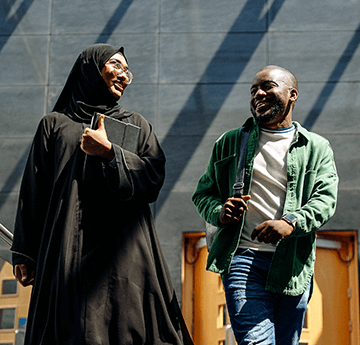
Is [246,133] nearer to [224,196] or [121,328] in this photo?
[224,196]

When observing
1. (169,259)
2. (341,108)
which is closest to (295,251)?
(169,259)

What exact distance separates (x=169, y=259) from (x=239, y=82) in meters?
2.85

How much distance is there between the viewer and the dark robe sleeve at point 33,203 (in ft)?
11.9

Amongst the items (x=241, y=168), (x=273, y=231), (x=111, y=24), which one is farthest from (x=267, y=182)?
(x=111, y=24)

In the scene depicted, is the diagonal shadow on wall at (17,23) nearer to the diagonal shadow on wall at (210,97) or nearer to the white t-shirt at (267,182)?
the diagonal shadow on wall at (210,97)

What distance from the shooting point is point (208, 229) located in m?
3.77

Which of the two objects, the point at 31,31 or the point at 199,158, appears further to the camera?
the point at 31,31

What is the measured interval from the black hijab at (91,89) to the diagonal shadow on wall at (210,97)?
222 inches

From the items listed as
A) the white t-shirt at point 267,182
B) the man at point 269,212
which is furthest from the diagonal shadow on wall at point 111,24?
the white t-shirt at point 267,182

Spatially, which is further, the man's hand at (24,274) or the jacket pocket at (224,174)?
the jacket pocket at (224,174)

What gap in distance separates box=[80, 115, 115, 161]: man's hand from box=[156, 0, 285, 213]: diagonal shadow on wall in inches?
235

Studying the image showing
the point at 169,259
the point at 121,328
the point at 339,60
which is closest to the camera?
the point at 121,328

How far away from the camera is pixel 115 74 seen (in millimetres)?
3816

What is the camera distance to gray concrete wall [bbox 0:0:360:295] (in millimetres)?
9547
